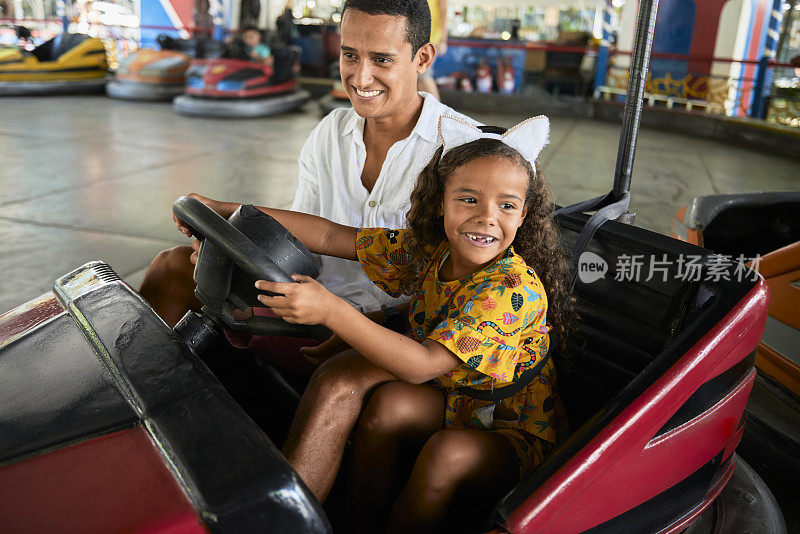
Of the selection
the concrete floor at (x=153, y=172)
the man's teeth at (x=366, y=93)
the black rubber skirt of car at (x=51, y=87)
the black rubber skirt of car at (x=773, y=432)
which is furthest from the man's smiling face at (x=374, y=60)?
the black rubber skirt of car at (x=51, y=87)

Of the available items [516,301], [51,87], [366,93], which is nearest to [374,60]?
[366,93]

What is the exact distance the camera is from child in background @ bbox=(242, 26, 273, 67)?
248 inches

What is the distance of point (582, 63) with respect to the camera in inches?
324

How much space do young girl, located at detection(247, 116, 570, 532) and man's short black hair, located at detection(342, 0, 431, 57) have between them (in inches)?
12.0

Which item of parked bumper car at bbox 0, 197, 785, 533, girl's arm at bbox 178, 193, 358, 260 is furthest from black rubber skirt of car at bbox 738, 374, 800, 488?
girl's arm at bbox 178, 193, 358, 260

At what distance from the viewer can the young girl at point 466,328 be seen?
79 centimetres

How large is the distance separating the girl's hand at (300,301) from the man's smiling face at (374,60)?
0.52 meters

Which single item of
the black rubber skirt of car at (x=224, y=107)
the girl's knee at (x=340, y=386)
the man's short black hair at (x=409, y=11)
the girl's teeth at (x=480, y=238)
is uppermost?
the man's short black hair at (x=409, y=11)

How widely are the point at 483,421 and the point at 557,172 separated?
11.7ft

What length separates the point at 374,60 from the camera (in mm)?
1164

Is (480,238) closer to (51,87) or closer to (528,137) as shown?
(528,137)

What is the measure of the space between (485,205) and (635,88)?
0.37m

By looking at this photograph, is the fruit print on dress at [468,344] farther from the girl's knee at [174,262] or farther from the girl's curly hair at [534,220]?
the girl's knee at [174,262]

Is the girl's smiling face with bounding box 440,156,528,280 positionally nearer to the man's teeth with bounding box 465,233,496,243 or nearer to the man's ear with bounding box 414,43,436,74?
the man's teeth with bounding box 465,233,496,243
